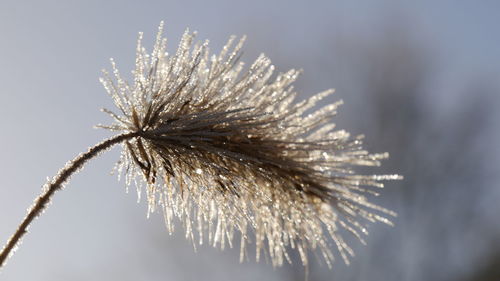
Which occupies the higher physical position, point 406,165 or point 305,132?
point 406,165

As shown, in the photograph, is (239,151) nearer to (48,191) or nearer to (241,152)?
(241,152)

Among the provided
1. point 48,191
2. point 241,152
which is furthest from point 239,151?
point 48,191

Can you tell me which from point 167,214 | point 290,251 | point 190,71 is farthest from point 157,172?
point 290,251

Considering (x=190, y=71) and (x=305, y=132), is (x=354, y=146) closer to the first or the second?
(x=305, y=132)
